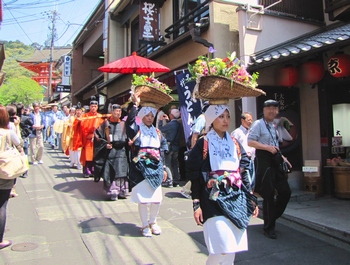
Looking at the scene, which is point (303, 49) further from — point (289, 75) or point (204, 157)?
point (204, 157)

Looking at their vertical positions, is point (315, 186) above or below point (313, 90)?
below

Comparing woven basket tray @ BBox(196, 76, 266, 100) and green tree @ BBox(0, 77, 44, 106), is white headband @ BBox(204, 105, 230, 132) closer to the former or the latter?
woven basket tray @ BBox(196, 76, 266, 100)

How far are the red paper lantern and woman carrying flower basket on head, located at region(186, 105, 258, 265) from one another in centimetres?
468

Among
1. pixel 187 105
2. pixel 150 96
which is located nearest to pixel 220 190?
pixel 150 96

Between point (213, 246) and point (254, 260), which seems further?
point (254, 260)

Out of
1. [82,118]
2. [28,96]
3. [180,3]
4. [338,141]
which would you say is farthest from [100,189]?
[28,96]

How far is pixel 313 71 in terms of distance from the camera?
709cm

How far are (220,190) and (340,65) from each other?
4848 mm

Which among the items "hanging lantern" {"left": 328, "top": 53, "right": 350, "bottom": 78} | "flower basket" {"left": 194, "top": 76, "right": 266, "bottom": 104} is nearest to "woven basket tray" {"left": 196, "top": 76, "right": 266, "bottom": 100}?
"flower basket" {"left": 194, "top": 76, "right": 266, "bottom": 104}

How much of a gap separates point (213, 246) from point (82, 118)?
739 centimetres

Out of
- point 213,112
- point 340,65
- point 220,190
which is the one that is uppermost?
point 340,65

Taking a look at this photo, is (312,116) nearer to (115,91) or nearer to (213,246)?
(213,246)

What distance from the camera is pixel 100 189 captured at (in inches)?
316

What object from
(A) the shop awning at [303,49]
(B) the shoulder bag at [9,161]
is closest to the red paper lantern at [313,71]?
(A) the shop awning at [303,49]
